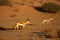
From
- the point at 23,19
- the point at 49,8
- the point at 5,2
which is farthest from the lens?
the point at 49,8

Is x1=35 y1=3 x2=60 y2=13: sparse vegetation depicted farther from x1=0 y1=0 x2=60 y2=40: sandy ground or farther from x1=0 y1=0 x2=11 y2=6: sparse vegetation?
x1=0 y1=0 x2=11 y2=6: sparse vegetation

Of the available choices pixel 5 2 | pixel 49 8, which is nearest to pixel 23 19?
pixel 5 2

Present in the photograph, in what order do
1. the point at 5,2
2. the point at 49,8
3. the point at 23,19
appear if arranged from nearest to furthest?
the point at 23,19, the point at 5,2, the point at 49,8

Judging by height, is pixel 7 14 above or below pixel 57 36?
above

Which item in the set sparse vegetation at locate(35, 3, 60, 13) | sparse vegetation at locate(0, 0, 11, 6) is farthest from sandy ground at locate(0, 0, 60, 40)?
sparse vegetation at locate(35, 3, 60, 13)

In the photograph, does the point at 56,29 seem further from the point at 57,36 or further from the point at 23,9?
the point at 23,9

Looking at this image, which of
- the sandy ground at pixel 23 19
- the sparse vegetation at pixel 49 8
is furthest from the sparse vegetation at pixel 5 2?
the sparse vegetation at pixel 49 8

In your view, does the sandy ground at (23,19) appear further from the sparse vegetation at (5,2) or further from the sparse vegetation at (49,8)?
the sparse vegetation at (49,8)

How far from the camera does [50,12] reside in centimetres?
2608

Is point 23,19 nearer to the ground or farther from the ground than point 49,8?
nearer to the ground

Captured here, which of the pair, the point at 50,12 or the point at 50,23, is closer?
the point at 50,23

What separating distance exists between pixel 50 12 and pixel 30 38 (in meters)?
9.77

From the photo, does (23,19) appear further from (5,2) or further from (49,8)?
(49,8)

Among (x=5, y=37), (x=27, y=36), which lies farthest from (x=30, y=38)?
(x=5, y=37)
